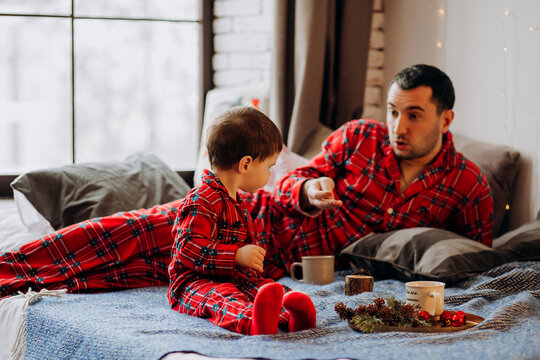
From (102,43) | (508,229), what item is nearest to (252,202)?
(508,229)

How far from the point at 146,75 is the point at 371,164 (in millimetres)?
1556

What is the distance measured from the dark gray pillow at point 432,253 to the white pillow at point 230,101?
1135 mm

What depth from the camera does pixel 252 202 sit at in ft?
7.65

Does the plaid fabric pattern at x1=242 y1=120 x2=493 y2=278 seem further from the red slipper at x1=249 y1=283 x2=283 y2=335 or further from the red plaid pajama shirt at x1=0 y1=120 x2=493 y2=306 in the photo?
the red slipper at x1=249 y1=283 x2=283 y2=335

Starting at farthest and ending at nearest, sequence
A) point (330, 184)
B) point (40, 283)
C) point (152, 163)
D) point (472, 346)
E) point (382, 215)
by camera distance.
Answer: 1. point (152, 163)
2. point (382, 215)
3. point (330, 184)
4. point (40, 283)
5. point (472, 346)

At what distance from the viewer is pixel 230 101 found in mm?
3107

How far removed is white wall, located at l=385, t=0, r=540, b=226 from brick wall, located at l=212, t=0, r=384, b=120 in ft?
0.92

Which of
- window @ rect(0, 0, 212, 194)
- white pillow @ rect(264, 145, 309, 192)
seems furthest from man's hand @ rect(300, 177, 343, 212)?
window @ rect(0, 0, 212, 194)

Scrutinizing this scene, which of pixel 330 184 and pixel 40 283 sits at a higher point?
pixel 330 184

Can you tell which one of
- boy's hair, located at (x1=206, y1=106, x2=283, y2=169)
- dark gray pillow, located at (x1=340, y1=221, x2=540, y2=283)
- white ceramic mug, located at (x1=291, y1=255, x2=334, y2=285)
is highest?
boy's hair, located at (x1=206, y1=106, x2=283, y2=169)

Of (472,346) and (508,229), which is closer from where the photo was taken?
(472,346)

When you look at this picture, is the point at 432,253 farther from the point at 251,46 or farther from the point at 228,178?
the point at 251,46

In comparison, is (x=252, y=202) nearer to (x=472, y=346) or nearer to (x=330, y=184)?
(x=330, y=184)

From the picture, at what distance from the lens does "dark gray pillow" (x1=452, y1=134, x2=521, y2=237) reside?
239 centimetres
